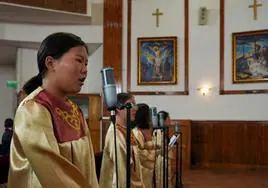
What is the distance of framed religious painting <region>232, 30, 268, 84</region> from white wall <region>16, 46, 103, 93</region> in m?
4.25

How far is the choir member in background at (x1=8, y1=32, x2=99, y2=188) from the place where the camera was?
1424 mm

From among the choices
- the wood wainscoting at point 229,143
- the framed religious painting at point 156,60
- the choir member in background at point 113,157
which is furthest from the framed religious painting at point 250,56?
the choir member in background at point 113,157

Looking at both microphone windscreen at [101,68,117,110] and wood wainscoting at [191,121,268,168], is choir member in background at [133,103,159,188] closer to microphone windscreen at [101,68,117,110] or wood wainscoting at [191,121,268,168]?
microphone windscreen at [101,68,117,110]

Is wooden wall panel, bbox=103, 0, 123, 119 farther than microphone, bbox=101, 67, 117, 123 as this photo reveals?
Yes

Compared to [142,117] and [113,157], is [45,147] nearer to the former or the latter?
[113,157]

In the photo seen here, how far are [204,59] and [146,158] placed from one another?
24.0 feet

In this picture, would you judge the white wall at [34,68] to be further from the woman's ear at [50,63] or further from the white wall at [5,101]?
the woman's ear at [50,63]

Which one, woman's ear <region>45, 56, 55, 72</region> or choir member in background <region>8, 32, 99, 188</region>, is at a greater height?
woman's ear <region>45, 56, 55, 72</region>

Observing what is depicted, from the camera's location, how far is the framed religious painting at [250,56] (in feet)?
33.1

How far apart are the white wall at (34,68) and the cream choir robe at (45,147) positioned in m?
10.4

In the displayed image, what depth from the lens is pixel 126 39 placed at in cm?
1131

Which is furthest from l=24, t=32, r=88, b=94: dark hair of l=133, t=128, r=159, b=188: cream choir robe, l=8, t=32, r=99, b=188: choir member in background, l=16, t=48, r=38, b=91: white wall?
l=16, t=48, r=38, b=91: white wall

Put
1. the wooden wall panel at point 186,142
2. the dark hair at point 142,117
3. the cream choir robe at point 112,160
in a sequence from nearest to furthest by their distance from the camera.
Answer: the cream choir robe at point 112,160
the dark hair at point 142,117
the wooden wall panel at point 186,142

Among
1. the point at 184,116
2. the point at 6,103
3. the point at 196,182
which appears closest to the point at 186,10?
the point at 184,116
